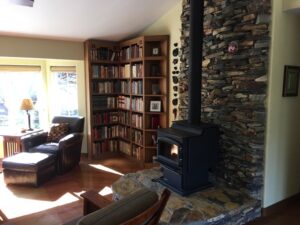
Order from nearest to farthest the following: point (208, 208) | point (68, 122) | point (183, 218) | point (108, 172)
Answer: point (183, 218)
point (208, 208)
point (108, 172)
point (68, 122)

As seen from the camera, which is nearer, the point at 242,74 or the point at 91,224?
the point at 91,224

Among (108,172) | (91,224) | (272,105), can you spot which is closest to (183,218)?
(91,224)

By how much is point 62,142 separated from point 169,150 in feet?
6.48

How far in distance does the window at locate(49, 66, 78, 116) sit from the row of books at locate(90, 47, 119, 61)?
0.74 m

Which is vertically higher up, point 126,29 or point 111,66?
point 126,29

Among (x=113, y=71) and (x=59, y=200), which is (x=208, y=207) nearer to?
(x=59, y=200)

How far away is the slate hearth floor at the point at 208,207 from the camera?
7.44 feet

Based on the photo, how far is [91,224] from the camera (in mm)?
1152

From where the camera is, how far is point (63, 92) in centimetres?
529

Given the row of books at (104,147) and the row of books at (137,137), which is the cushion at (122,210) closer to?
the row of books at (137,137)

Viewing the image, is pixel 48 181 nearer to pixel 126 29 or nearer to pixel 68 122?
pixel 68 122

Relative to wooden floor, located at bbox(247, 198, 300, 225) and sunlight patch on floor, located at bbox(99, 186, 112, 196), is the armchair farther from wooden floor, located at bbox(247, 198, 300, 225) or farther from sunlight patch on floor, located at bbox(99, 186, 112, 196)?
sunlight patch on floor, located at bbox(99, 186, 112, 196)

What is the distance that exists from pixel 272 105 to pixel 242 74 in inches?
18.0

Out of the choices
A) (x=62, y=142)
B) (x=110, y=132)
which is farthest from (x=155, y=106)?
(x=62, y=142)
